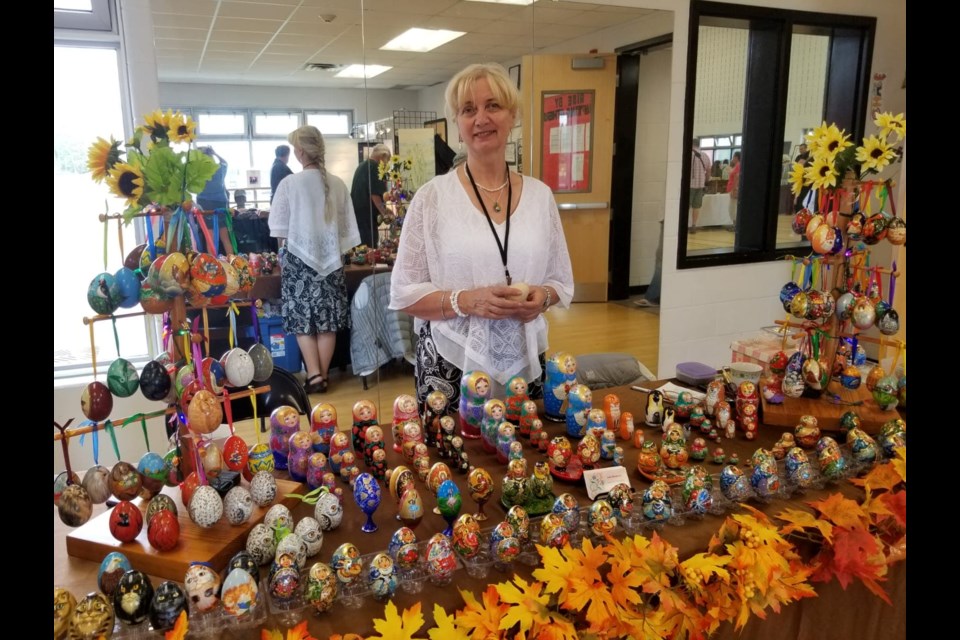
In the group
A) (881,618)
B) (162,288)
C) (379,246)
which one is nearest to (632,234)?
(379,246)

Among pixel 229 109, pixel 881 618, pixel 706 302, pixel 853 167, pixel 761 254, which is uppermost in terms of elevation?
pixel 229 109

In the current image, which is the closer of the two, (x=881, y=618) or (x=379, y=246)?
(x=881, y=618)

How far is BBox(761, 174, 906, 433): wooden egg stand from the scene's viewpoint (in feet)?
4.89

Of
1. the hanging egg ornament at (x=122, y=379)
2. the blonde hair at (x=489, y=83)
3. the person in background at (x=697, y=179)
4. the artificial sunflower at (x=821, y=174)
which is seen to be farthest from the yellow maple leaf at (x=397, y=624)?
the person in background at (x=697, y=179)

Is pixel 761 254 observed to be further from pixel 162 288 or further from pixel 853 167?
pixel 162 288

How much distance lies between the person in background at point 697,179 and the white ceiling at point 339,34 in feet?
2.79

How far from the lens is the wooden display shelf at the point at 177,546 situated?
938mm

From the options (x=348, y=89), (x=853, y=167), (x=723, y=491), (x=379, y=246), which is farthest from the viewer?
(x=379, y=246)

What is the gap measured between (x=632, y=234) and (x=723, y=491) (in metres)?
3.15

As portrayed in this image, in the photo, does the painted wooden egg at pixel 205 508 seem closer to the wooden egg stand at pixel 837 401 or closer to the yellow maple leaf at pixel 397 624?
the yellow maple leaf at pixel 397 624

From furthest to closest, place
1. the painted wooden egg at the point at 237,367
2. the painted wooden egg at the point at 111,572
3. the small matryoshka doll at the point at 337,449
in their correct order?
the small matryoshka doll at the point at 337,449
the painted wooden egg at the point at 237,367
the painted wooden egg at the point at 111,572

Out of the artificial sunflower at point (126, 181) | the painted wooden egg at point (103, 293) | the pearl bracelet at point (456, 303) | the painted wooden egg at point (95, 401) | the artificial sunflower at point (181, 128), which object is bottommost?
the painted wooden egg at point (95, 401)

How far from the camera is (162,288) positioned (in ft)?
3.23

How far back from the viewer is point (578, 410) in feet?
4.58
